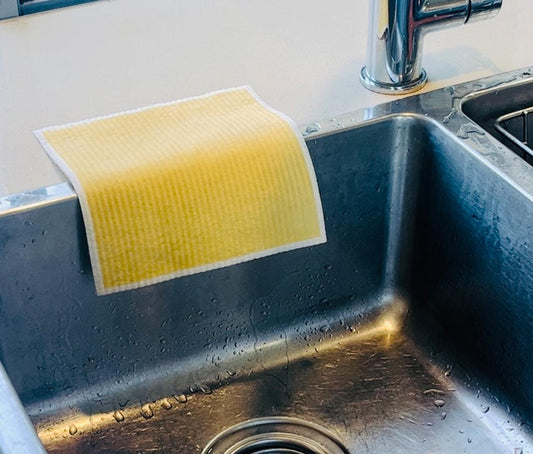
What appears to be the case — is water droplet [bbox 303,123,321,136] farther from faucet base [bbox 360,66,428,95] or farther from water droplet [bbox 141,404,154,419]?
water droplet [bbox 141,404,154,419]

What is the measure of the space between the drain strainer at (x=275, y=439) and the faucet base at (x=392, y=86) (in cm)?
34

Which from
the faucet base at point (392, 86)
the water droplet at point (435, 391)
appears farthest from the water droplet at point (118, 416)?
the faucet base at point (392, 86)

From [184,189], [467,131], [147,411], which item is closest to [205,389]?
[147,411]

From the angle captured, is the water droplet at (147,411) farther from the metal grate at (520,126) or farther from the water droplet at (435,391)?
the metal grate at (520,126)

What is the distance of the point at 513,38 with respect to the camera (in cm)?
102

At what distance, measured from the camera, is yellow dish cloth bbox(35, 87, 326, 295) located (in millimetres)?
759

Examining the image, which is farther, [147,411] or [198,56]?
[198,56]

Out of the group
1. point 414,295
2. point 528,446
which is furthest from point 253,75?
point 528,446

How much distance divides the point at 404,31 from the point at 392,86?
0.06 meters

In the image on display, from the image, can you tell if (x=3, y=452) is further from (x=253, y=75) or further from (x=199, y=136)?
(x=253, y=75)

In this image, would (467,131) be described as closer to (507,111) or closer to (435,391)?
(507,111)

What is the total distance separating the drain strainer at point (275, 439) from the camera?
83 centimetres

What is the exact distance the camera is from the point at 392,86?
92 cm

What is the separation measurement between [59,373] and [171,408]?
0.37ft
